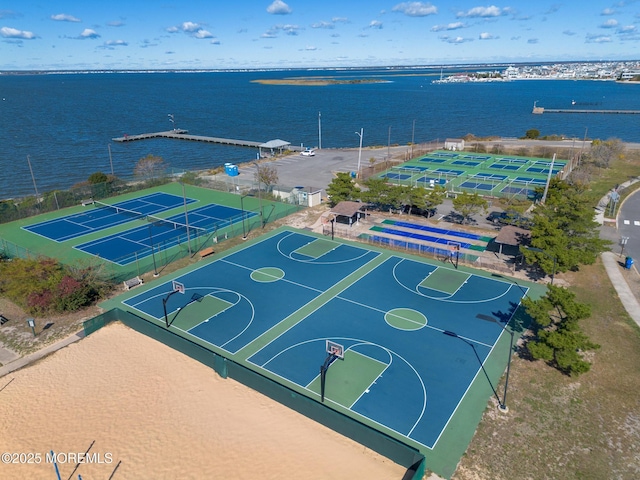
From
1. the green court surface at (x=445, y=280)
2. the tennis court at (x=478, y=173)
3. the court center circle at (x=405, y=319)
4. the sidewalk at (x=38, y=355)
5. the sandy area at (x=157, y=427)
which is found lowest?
the sidewalk at (x=38, y=355)

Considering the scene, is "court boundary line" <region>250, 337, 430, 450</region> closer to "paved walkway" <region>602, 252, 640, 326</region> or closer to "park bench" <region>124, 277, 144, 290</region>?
"park bench" <region>124, 277, 144, 290</region>

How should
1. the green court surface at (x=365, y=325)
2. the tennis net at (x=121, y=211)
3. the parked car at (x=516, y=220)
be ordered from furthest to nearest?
the tennis net at (x=121, y=211)
the parked car at (x=516, y=220)
the green court surface at (x=365, y=325)

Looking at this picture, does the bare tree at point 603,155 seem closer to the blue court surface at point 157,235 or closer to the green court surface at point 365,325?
the green court surface at point 365,325

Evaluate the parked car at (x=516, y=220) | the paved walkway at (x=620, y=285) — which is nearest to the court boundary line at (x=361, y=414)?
the paved walkway at (x=620, y=285)

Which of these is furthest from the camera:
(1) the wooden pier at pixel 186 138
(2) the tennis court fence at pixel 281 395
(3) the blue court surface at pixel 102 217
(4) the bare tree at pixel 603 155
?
(1) the wooden pier at pixel 186 138

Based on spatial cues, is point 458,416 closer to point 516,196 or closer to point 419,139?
point 516,196

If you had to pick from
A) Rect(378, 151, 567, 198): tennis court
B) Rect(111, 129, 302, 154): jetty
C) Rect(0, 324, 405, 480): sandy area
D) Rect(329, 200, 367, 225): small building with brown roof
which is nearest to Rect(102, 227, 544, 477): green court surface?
Rect(0, 324, 405, 480): sandy area

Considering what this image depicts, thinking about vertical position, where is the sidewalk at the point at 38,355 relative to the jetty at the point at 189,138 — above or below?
below
